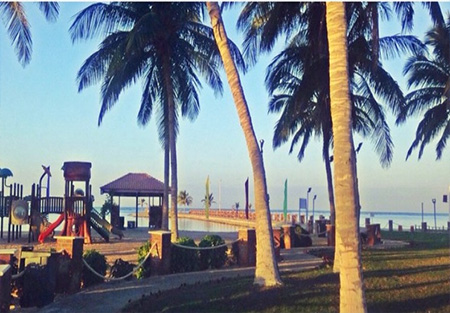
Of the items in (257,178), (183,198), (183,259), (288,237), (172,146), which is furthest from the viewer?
(183,198)

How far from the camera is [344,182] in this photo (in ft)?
23.4

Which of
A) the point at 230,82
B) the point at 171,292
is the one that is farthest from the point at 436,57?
the point at 171,292

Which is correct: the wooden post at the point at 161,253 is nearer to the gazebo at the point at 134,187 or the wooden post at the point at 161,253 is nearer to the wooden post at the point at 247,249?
the wooden post at the point at 247,249

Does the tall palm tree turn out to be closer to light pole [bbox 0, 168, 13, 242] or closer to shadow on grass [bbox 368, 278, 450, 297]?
shadow on grass [bbox 368, 278, 450, 297]

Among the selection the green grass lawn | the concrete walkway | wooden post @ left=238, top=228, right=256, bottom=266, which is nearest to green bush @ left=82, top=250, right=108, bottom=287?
the concrete walkway

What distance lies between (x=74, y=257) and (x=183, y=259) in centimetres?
335

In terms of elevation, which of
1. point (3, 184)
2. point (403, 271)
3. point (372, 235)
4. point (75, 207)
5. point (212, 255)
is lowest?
point (403, 271)

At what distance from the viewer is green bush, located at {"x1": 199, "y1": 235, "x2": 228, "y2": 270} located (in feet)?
52.0

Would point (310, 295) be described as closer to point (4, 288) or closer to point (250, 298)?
point (250, 298)

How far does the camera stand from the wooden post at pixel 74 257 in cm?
1253

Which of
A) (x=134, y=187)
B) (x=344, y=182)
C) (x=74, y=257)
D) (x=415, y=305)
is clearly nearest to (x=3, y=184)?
(x=134, y=187)

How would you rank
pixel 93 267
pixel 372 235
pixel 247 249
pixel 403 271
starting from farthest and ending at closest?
1. pixel 372 235
2. pixel 247 249
3. pixel 93 267
4. pixel 403 271

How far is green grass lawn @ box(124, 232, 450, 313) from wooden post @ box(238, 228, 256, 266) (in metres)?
3.60

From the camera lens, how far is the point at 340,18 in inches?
303
